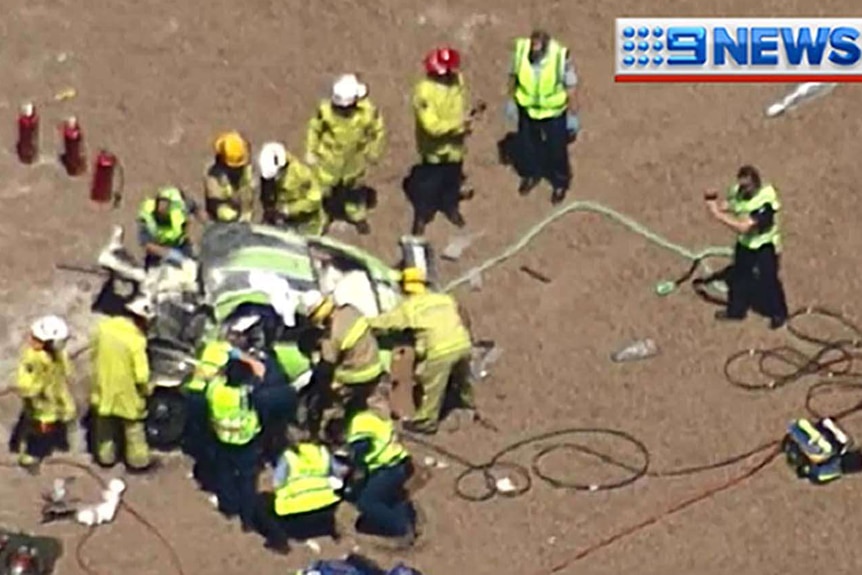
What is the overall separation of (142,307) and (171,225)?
148cm

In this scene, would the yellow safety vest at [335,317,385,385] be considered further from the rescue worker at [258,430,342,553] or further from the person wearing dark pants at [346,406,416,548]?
the rescue worker at [258,430,342,553]

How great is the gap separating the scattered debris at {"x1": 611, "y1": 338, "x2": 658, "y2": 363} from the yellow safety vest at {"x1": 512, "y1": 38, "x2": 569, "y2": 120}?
297cm

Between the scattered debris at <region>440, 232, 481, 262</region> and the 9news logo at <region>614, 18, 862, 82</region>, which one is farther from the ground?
the 9news logo at <region>614, 18, 862, 82</region>

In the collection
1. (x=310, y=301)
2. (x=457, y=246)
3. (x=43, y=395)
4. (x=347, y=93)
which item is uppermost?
(x=347, y=93)

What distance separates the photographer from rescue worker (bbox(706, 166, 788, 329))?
36719 millimetres

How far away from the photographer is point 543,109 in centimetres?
3841

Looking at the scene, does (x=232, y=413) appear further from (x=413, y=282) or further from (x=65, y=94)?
(x=65, y=94)

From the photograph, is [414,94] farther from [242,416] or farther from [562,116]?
[242,416]

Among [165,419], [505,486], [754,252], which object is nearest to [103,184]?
[165,419]

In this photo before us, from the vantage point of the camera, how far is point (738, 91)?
40.0 m

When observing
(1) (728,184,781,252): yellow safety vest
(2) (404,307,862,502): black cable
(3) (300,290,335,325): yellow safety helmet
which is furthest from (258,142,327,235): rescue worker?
(1) (728,184,781,252): yellow safety vest

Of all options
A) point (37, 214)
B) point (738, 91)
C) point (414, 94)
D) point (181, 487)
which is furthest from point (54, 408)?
point (738, 91)

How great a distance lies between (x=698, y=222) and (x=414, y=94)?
129 inches

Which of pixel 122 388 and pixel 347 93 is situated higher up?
pixel 347 93
